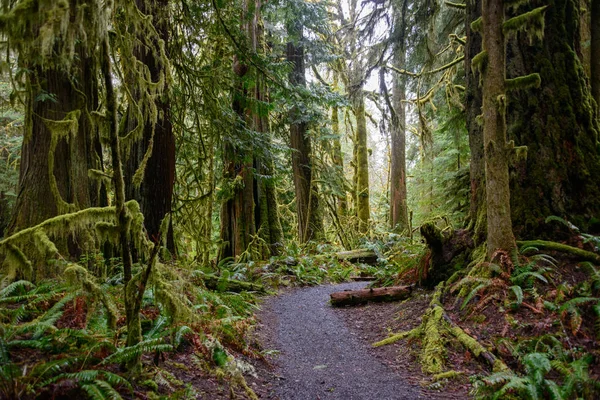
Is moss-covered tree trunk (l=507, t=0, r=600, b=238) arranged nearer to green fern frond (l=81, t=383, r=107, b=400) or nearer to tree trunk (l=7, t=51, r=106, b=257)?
green fern frond (l=81, t=383, r=107, b=400)

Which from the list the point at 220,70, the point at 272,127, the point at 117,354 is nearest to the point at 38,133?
the point at 117,354

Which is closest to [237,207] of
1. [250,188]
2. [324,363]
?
[250,188]

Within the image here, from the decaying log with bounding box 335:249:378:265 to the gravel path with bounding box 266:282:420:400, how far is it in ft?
18.0

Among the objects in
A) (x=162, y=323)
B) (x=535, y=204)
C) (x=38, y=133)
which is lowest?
(x=162, y=323)

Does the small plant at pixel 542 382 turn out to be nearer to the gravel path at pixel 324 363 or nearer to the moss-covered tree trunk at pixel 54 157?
→ the gravel path at pixel 324 363

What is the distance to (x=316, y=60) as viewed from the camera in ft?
42.0

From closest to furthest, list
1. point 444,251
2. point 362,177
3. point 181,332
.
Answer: point 181,332
point 444,251
point 362,177

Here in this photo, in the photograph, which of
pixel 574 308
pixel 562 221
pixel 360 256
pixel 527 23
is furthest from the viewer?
pixel 360 256

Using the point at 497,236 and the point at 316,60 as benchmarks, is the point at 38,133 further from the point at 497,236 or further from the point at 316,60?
the point at 316,60

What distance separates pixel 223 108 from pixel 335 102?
11.2 ft

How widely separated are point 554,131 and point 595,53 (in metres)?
2.76

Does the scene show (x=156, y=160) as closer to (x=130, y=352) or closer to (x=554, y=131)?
(x=130, y=352)

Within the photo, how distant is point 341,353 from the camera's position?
4.62 metres

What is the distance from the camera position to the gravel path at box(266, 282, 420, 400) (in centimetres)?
350
